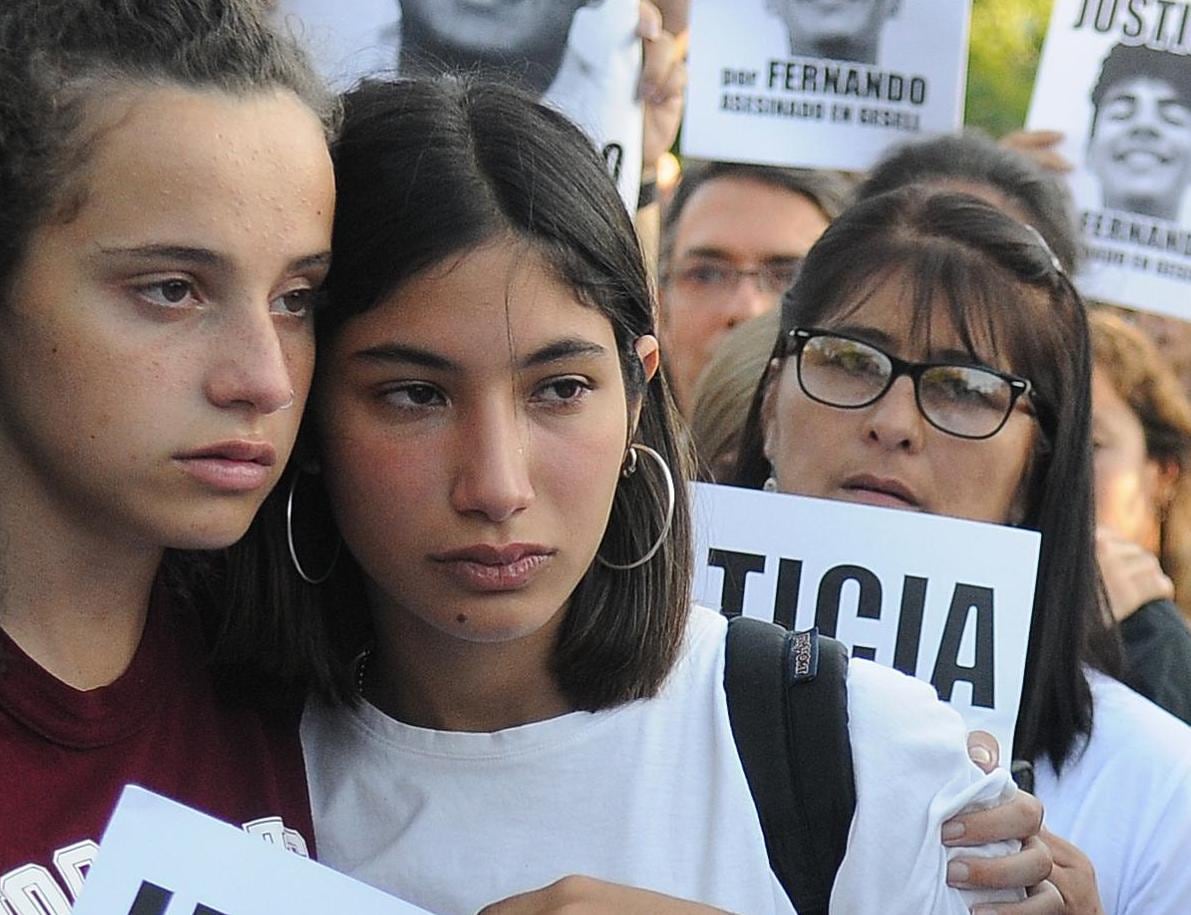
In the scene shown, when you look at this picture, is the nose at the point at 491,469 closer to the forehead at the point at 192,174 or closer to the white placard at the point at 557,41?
the forehead at the point at 192,174

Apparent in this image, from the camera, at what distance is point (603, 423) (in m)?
2.09

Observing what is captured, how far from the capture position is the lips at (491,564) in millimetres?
2010

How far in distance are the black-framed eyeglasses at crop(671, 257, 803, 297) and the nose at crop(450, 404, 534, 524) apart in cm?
238

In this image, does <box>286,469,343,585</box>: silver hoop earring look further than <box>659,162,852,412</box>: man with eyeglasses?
No

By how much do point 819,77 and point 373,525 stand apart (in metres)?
2.14

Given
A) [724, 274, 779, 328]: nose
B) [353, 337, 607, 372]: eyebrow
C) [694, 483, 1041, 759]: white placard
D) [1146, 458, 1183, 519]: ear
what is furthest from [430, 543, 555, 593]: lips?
[1146, 458, 1183, 519]: ear

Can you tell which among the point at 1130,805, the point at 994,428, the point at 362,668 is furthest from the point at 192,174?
the point at 1130,805

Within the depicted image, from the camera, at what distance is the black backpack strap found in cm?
201

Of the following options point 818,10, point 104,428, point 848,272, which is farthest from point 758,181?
point 104,428

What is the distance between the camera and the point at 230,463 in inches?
72.4

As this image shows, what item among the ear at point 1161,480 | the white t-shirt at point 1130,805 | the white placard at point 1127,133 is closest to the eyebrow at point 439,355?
the white t-shirt at point 1130,805

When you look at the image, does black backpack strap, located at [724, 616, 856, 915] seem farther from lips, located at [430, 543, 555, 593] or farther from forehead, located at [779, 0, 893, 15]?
forehead, located at [779, 0, 893, 15]

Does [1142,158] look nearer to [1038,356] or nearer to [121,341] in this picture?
[1038,356]

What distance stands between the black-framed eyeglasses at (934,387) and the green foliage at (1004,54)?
8328 millimetres
